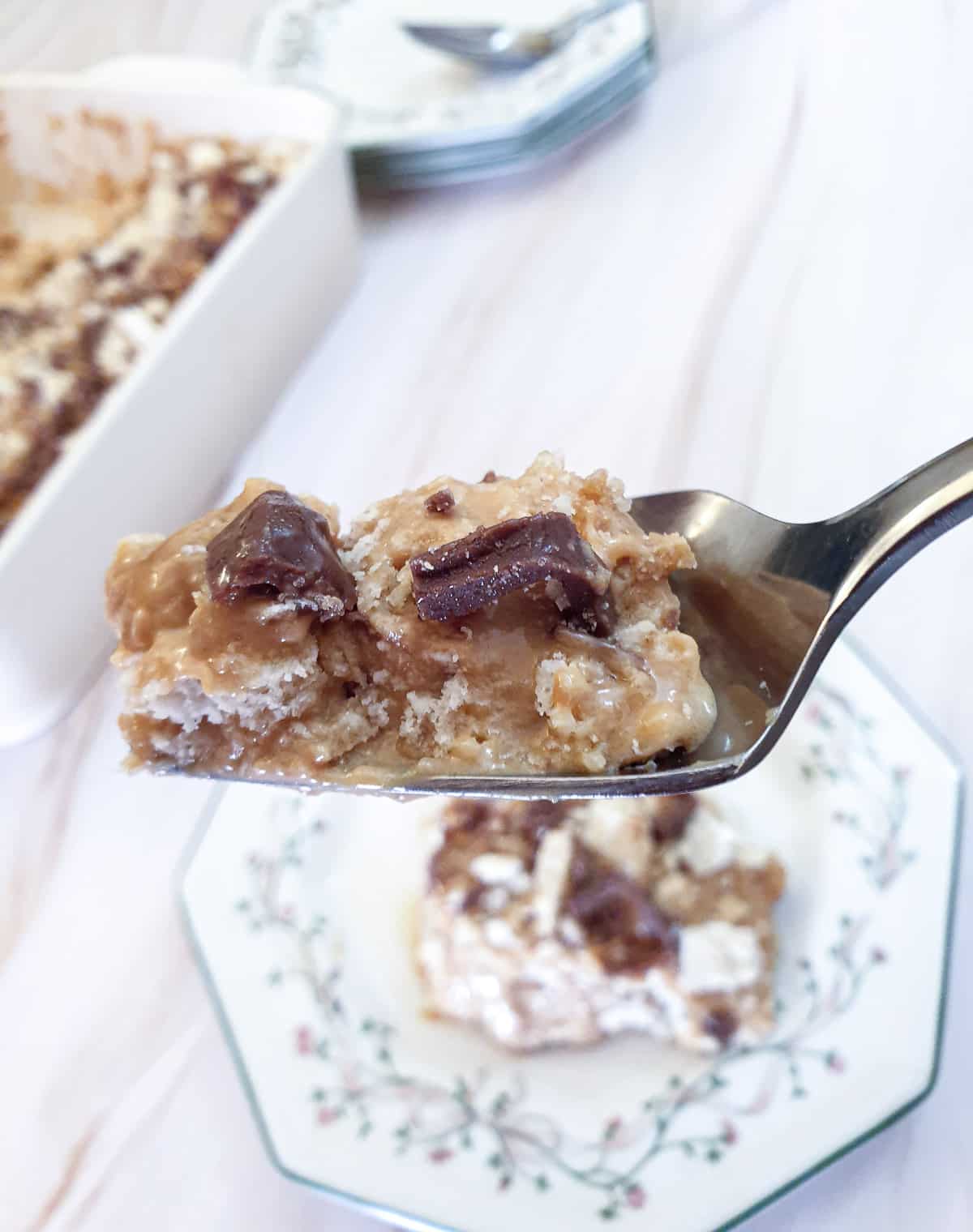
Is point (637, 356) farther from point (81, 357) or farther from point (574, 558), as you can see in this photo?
point (574, 558)

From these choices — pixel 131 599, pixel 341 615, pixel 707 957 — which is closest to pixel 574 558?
pixel 341 615

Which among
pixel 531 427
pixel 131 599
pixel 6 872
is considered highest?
pixel 131 599

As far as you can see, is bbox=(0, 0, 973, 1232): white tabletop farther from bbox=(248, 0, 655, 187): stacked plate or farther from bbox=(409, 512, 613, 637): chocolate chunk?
bbox=(409, 512, 613, 637): chocolate chunk

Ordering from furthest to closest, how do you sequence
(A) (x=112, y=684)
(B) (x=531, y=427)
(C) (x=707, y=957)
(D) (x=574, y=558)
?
(B) (x=531, y=427)
(A) (x=112, y=684)
(C) (x=707, y=957)
(D) (x=574, y=558)

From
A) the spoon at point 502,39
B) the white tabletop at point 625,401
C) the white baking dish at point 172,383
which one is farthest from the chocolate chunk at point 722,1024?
the spoon at point 502,39

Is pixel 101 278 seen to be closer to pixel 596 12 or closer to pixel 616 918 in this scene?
pixel 596 12

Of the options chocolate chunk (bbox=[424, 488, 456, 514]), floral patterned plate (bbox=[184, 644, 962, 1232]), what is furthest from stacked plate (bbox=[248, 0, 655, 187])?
floral patterned plate (bbox=[184, 644, 962, 1232])

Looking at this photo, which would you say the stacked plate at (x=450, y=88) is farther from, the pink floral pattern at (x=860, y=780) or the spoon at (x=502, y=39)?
the pink floral pattern at (x=860, y=780)

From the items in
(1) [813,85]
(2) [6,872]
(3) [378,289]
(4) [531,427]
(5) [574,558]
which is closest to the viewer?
(5) [574,558]
